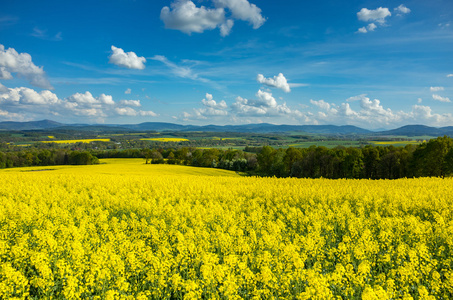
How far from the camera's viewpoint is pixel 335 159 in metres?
52.3

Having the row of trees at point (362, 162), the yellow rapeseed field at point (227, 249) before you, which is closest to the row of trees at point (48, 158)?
the row of trees at point (362, 162)

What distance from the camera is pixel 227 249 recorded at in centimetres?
894

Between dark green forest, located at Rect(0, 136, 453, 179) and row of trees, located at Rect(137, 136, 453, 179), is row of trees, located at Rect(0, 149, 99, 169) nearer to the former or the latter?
dark green forest, located at Rect(0, 136, 453, 179)

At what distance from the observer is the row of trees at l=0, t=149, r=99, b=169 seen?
263ft

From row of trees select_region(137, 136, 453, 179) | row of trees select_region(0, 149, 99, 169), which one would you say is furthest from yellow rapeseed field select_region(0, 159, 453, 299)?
row of trees select_region(0, 149, 99, 169)

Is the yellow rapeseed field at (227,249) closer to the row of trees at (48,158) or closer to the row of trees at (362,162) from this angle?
the row of trees at (362,162)

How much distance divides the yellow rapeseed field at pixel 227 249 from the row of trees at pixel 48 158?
67.2 meters

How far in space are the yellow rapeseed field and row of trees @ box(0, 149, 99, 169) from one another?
2647 inches

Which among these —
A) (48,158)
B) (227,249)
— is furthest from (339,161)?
(48,158)

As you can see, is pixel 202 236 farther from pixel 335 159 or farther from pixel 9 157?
pixel 9 157

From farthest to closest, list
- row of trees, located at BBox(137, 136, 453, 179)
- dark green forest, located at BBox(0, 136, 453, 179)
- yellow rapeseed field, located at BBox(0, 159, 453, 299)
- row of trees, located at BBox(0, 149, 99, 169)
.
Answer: row of trees, located at BBox(0, 149, 99, 169) → dark green forest, located at BBox(0, 136, 453, 179) → row of trees, located at BBox(137, 136, 453, 179) → yellow rapeseed field, located at BBox(0, 159, 453, 299)

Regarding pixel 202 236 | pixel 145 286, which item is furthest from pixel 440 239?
pixel 145 286

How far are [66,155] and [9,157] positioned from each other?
16.4m

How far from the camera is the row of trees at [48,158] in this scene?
80250 millimetres
